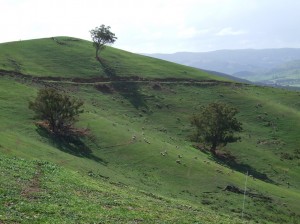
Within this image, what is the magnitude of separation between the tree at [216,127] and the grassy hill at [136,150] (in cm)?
392

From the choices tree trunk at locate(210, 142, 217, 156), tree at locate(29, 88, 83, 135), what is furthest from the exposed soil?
tree trunk at locate(210, 142, 217, 156)

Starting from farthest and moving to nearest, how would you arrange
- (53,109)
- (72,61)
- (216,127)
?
(72,61)
(216,127)
(53,109)

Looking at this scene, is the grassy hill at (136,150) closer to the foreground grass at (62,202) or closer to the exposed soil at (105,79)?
the foreground grass at (62,202)

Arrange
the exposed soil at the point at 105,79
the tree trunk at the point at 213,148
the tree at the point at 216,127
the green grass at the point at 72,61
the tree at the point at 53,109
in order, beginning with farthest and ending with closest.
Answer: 1. the green grass at the point at 72,61
2. the exposed soil at the point at 105,79
3. the tree at the point at 216,127
4. the tree trunk at the point at 213,148
5. the tree at the point at 53,109

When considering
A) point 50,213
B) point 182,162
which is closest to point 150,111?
point 182,162

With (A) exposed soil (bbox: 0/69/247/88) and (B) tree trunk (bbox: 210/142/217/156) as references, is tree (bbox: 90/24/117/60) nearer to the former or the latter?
(A) exposed soil (bbox: 0/69/247/88)

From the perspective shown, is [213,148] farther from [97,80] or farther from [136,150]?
[97,80]

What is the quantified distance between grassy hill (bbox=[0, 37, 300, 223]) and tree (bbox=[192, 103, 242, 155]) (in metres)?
3.92

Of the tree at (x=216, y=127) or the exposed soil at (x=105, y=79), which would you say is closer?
the tree at (x=216, y=127)

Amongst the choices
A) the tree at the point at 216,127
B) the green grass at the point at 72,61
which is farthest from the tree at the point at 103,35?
the tree at the point at 216,127

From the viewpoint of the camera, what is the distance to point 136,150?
6519 centimetres

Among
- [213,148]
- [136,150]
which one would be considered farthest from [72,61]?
[136,150]

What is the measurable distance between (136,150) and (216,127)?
22.1 m

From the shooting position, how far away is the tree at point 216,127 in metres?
79.8
